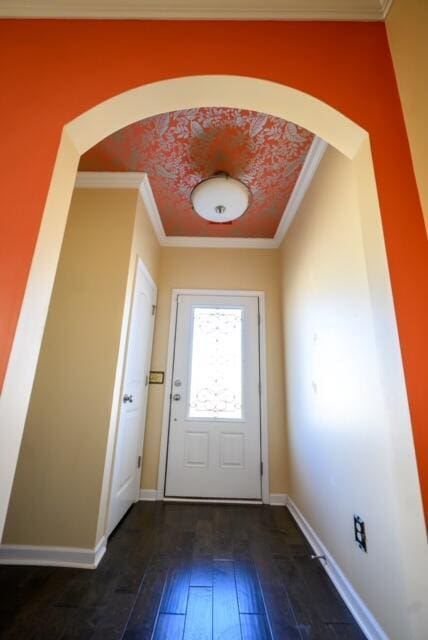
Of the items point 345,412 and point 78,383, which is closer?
point 345,412

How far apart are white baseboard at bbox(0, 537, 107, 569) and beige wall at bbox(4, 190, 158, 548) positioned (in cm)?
3

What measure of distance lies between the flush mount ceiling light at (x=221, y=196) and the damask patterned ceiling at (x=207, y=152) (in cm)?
15

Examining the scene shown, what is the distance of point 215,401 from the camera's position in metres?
2.74

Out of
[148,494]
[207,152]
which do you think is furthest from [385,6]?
[148,494]

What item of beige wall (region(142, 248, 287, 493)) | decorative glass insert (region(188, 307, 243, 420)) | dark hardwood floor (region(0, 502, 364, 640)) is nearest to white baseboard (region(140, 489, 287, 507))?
beige wall (region(142, 248, 287, 493))

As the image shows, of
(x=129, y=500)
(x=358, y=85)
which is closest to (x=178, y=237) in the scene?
(x=358, y=85)

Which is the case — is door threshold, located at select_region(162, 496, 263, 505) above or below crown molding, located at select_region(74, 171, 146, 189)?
below

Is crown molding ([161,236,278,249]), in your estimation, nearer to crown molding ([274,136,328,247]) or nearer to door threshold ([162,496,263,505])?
crown molding ([274,136,328,247])

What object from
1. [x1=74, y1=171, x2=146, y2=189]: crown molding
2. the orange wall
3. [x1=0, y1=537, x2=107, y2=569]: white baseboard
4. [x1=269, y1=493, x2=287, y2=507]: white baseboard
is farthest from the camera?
[x1=269, y1=493, x2=287, y2=507]: white baseboard

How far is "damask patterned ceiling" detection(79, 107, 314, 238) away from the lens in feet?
5.57

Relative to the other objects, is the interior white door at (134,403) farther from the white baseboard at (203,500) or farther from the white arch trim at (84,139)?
the white arch trim at (84,139)

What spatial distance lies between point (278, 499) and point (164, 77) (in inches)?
122

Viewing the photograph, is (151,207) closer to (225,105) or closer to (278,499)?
(225,105)

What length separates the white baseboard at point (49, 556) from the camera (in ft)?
5.17
